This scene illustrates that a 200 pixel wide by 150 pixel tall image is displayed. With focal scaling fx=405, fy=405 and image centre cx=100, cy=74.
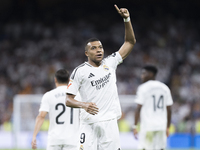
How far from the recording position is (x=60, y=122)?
6.39 m

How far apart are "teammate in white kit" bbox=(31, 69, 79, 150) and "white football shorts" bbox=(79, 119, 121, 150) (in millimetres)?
1338

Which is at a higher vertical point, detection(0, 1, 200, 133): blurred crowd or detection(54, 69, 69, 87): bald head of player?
detection(0, 1, 200, 133): blurred crowd

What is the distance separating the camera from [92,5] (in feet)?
77.8

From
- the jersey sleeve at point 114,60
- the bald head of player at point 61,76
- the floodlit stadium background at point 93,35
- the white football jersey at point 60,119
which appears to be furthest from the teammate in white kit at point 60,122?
Answer: the floodlit stadium background at point 93,35

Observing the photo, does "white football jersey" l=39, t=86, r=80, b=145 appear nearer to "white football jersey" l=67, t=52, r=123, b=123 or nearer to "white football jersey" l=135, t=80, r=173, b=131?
"white football jersey" l=67, t=52, r=123, b=123

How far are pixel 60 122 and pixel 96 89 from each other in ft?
5.00

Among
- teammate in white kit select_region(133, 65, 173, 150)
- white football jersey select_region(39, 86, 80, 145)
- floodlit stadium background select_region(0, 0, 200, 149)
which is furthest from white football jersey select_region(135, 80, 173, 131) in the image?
floodlit stadium background select_region(0, 0, 200, 149)

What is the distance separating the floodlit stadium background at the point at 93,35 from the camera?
61.1 feet

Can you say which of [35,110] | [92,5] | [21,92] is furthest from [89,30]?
[35,110]

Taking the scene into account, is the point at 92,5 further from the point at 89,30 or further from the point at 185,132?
the point at 185,132

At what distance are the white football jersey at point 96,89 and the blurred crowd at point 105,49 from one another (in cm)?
1094

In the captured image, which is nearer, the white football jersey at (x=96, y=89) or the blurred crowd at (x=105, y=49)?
the white football jersey at (x=96, y=89)

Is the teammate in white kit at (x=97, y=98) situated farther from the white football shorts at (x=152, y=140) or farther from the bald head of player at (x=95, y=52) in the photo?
the white football shorts at (x=152, y=140)

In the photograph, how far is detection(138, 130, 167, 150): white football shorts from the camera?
8.04 metres
